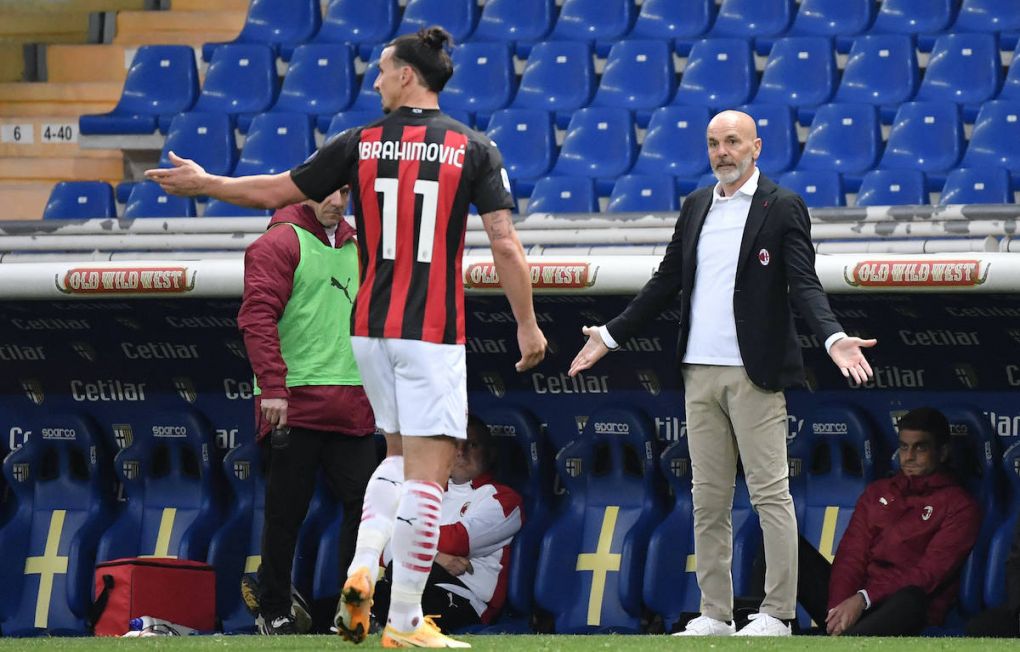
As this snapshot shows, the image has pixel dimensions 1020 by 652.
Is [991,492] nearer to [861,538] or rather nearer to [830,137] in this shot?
[861,538]

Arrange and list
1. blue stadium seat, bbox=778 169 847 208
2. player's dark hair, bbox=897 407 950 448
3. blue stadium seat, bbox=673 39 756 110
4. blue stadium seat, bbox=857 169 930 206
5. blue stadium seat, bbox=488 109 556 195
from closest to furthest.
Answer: player's dark hair, bbox=897 407 950 448
blue stadium seat, bbox=857 169 930 206
blue stadium seat, bbox=778 169 847 208
blue stadium seat, bbox=488 109 556 195
blue stadium seat, bbox=673 39 756 110

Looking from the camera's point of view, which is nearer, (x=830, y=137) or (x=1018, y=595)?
(x=1018, y=595)

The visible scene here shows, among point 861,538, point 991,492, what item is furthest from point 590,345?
point 991,492

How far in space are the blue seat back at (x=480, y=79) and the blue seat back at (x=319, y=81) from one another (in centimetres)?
66

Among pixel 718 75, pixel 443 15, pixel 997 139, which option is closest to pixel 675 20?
pixel 718 75

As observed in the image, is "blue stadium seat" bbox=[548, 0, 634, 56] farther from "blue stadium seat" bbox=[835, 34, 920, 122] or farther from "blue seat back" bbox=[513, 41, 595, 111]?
"blue stadium seat" bbox=[835, 34, 920, 122]

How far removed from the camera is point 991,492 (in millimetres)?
6727

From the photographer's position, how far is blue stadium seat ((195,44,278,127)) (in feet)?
37.0

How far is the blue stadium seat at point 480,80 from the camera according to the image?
10.6m

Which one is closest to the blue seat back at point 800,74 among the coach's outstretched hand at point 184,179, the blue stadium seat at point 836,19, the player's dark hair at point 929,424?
the blue stadium seat at point 836,19

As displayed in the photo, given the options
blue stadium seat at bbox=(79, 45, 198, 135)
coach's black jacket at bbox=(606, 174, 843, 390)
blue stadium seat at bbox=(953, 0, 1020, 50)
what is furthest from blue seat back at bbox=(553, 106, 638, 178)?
coach's black jacket at bbox=(606, 174, 843, 390)

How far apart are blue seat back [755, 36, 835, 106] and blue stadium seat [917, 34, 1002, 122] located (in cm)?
56

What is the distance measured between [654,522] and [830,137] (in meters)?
3.04

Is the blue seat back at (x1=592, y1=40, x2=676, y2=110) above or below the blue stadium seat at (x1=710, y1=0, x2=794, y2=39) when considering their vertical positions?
below
